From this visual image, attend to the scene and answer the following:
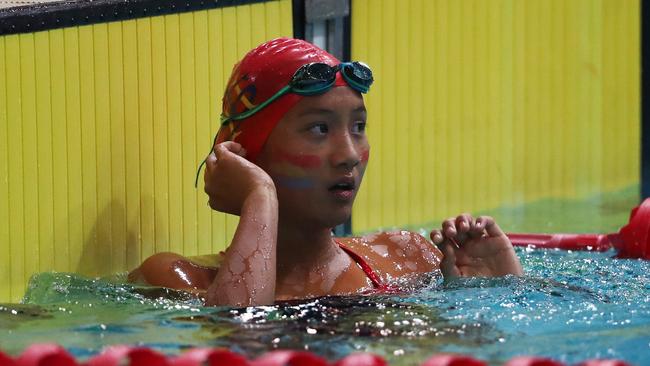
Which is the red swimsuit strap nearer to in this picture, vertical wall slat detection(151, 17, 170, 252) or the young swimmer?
the young swimmer

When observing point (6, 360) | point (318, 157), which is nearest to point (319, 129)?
point (318, 157)

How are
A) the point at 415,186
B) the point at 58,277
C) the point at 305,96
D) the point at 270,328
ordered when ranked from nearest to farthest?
the point at 270,328
the point at 305,96
the point at 58,277
the point at 415,186

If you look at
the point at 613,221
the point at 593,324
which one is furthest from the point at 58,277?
the point at 613,221

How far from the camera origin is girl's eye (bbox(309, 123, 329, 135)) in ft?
11.8

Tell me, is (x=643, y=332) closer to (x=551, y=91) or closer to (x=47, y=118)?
(x=47, y=118)

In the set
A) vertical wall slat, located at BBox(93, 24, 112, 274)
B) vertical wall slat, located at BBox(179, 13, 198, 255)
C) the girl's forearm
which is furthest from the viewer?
vertical wall slat, located at BBox(179, 13, 198, 255)

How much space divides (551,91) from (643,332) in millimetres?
3455

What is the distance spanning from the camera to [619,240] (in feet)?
15.4

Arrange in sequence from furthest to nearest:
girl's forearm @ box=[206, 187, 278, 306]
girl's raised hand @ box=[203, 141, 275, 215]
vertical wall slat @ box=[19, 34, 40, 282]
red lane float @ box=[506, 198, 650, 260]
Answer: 1. red lane float @ box=[506, 198, 650, 260]
2. vertical wall slat @ box=[19, 34, 40, 282]
3. girl's raised hand @ box=[203, 141, 275, 215]
4. girl's forearm @ box=[206, 187, 278, 306]

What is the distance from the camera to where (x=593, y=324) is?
3.17 metres

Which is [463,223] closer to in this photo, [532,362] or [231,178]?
[231,178]

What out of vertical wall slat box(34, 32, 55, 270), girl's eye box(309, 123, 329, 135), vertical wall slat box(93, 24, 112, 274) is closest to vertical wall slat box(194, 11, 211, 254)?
vertical wall slat box(93, 24, 112, 274)

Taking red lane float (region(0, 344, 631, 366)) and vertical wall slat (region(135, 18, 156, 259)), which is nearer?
red lane float (region(0, 344, 631, 366))

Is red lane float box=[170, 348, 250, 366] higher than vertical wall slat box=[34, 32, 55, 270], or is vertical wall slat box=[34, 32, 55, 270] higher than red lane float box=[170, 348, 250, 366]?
vertical wall slat box=[34, 32, 55, 270]
